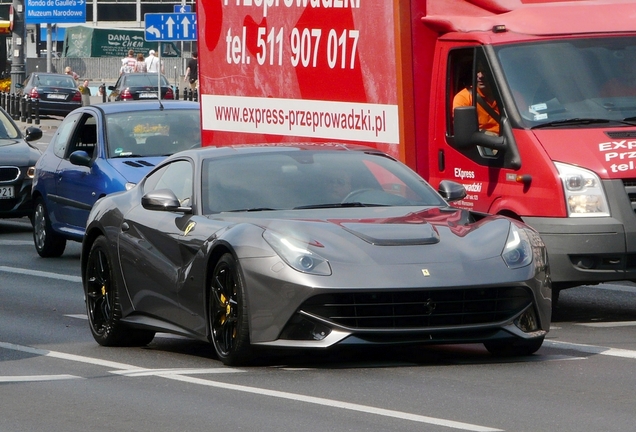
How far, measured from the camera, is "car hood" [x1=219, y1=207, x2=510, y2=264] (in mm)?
8359

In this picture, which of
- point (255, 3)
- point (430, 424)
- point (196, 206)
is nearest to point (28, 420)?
point (430, 424)

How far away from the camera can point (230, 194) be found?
30.8 feet

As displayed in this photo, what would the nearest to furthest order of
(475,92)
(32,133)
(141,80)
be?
(475,92), (32,133), (141,80)

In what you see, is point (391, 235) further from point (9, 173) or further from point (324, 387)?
point (9, 173)

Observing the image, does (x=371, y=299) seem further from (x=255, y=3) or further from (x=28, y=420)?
(x=255, y=3)

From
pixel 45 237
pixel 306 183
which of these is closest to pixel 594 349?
pixel 306 183

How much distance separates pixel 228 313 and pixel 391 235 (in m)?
1.01

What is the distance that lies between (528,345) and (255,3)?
23.0 feet

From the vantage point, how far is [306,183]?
9.43 m

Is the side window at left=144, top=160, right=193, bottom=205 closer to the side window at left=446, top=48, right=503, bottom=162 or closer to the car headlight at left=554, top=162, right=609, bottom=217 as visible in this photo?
the side window at left=446, top=48, right=503, bottom=162

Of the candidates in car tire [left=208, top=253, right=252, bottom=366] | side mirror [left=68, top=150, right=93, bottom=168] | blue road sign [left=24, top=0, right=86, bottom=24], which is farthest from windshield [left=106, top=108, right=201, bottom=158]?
blue road sign [left=24, top=0, right=86, bottom=24]

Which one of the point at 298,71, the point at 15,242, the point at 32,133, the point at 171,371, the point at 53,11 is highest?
the point at 53,11

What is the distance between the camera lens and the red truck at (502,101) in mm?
10625

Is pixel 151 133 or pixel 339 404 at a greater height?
pixel 151 133
